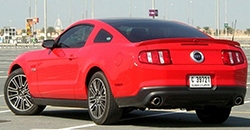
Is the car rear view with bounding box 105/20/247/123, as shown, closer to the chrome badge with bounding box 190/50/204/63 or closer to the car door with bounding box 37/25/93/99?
the chrome badge with bounding box 190/50/204/63

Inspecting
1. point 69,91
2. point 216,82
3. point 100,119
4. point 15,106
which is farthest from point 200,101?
point 15,106

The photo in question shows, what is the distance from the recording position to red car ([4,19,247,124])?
9.95m

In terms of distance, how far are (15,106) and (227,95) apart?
148 inches

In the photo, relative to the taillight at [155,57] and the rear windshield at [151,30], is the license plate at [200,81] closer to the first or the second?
the taillight at [155,57]

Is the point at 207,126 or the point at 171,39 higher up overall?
the point at 171,39

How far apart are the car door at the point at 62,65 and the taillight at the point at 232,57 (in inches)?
80.3

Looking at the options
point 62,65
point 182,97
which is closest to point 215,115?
point 182,97

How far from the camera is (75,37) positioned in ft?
38.1

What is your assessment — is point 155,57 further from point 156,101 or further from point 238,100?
point 238,100

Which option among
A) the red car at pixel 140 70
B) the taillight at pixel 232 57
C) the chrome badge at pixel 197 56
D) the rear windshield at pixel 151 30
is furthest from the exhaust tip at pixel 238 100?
the rear windshield at pixel 151 30

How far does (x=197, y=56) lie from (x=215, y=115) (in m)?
1.25

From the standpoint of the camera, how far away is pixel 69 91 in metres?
11.3

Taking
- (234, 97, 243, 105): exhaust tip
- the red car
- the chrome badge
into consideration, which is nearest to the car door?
the red car

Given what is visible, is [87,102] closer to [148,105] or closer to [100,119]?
[100,119]
